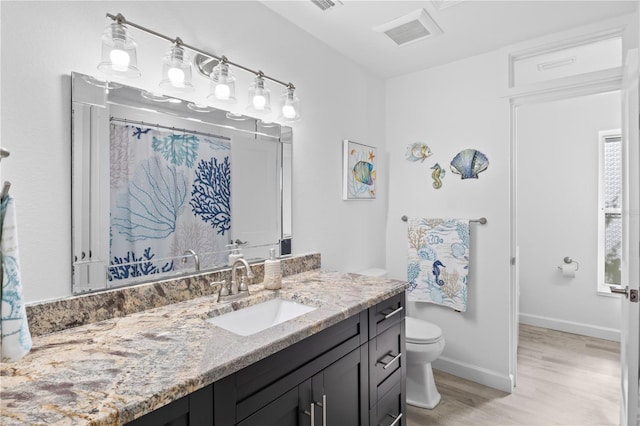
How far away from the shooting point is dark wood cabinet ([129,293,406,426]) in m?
0.89

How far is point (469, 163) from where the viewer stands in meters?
2.63

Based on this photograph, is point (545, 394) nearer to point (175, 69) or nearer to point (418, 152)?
point (418, 152)

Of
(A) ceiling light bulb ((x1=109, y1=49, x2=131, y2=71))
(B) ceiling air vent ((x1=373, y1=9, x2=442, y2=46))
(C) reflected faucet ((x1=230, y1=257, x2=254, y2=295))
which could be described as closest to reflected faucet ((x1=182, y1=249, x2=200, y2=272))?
(C) reflected faucet ((x1=230, y1=257, x2=254, y2=295))

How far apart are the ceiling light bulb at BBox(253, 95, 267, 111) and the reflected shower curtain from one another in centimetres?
25

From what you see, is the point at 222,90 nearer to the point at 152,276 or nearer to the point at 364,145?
the point at 152,276

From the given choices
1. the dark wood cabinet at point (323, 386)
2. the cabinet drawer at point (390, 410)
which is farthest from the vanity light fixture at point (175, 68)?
the cabinet drawer at point (390, 410)

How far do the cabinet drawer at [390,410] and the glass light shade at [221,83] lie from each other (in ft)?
5.19

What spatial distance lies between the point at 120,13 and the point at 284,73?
925 millimetres

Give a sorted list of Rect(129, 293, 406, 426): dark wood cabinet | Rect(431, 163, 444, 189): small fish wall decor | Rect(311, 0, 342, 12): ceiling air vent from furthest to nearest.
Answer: Rect(431, 163, 444, 189): small fish wall decor, Rect(311, 0, 342, 12): ceiling air vent, Rect(129, 293, 406, 426): dark wood cabinet

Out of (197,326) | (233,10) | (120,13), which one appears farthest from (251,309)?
(233,10)

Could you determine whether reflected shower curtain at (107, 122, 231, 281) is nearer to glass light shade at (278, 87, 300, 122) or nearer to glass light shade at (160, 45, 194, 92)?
glass light shade at (160, 45, 194, 92)

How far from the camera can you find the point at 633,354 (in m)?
1.47

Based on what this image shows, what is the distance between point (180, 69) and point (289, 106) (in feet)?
2.12

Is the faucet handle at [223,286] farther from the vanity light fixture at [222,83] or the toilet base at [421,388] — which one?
the toilet base at [421,388]
